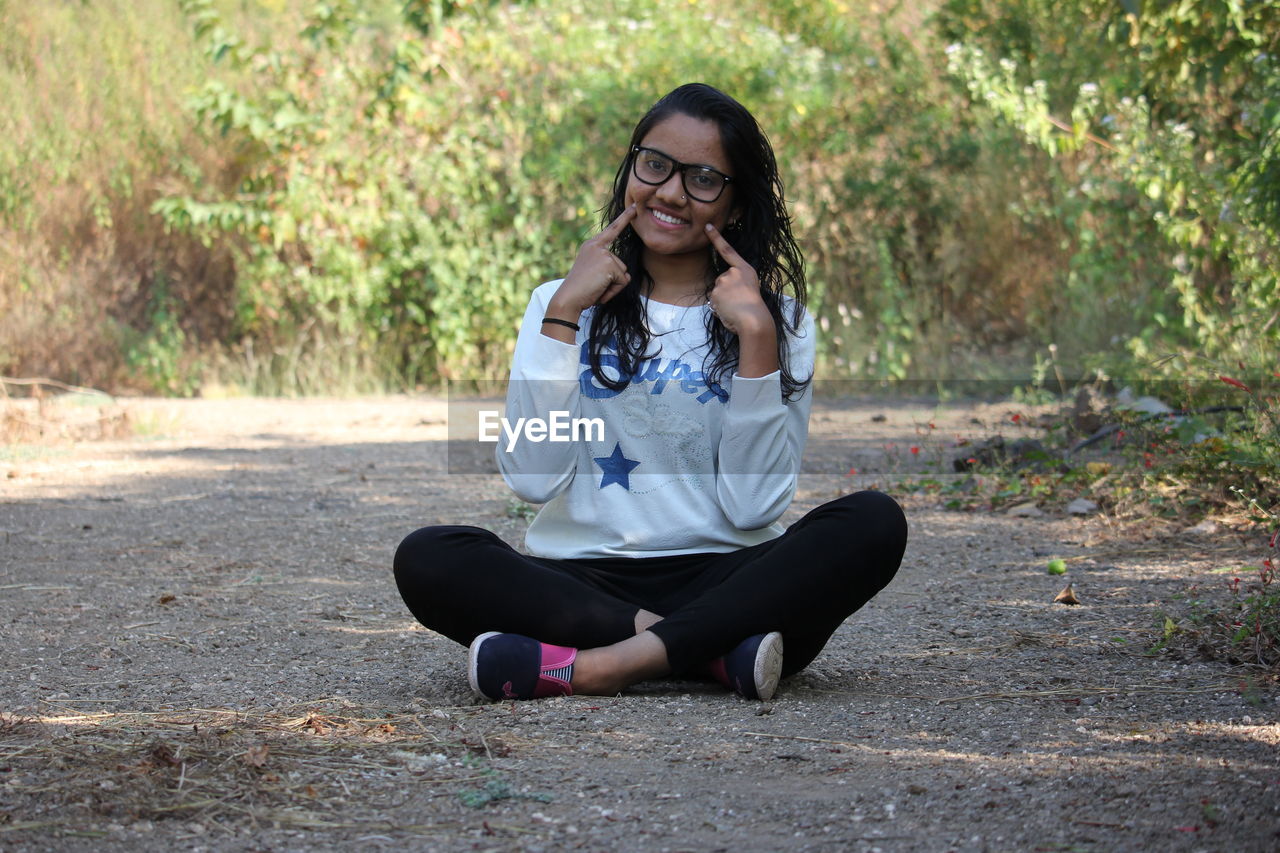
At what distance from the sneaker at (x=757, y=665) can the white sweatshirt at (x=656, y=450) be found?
26 centimetres

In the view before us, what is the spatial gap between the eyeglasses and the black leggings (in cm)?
71

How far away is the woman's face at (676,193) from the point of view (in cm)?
279

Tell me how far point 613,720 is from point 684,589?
1.23 ft

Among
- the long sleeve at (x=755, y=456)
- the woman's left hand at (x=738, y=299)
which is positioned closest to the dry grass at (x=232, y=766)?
the long sleeve at (x=755, y=456)

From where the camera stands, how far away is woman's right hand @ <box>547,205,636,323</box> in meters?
2.71

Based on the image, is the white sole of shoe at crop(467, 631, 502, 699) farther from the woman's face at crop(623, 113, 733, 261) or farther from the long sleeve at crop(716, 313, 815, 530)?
the woman's face at crop(623, 113, 733, 261)

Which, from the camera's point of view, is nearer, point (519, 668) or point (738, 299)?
point (519, 668)

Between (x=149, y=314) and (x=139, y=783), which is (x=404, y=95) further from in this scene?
(x=139, y=783)

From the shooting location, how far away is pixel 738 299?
8.81 feet

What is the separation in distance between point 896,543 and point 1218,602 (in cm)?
110

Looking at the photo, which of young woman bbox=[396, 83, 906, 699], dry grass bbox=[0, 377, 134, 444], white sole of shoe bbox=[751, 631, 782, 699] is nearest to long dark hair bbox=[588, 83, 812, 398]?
young woman bbox=[396, 83, 906, 699]

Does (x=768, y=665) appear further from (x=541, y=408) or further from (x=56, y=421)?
(x=56, y=421)

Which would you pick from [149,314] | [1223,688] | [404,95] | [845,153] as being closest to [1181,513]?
[1223,688]

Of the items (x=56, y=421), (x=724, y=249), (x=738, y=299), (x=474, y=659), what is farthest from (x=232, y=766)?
(x=56, y=421)
